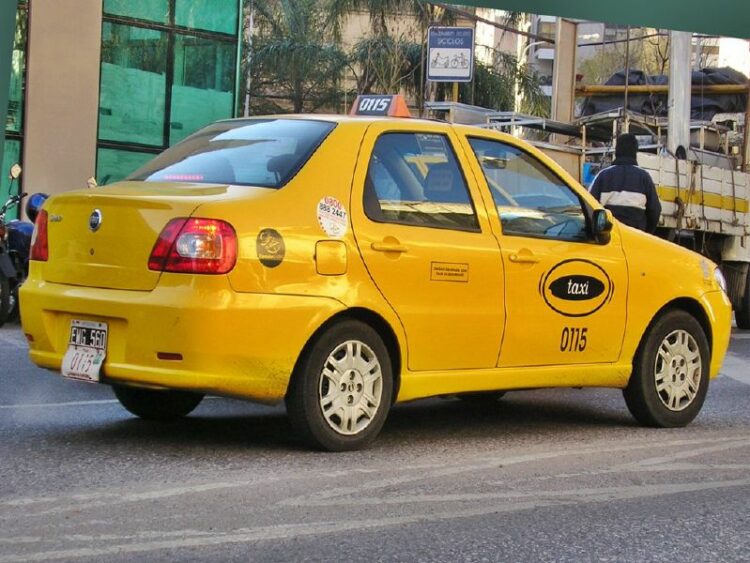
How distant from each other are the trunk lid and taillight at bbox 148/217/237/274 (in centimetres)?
6

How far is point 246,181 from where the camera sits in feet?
22.5

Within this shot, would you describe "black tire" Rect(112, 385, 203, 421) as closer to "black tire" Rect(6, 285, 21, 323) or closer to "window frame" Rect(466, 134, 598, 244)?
"window frame" Rect(466, 134, 598, 244)

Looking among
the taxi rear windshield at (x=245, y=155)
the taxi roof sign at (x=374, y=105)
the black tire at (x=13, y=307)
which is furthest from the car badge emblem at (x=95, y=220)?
the black tire at (x=13, y=307)

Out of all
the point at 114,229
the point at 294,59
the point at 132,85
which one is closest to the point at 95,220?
the point at 114,229

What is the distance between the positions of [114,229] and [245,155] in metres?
0.83

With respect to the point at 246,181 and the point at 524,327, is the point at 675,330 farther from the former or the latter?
the point at 246,181

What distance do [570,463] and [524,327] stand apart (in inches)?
36.1

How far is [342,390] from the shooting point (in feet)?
22.2

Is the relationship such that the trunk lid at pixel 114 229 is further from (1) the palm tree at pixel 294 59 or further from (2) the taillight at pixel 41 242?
(1) the palm tree at pixel 294 59

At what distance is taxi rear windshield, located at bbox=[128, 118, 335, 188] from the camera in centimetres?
691

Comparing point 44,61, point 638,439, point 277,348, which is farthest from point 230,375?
Answer: point 44,61

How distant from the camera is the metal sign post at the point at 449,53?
18859mm

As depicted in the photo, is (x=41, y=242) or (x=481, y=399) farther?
(x=481, y=399)

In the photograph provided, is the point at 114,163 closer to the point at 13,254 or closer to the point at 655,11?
the point at 13,254
